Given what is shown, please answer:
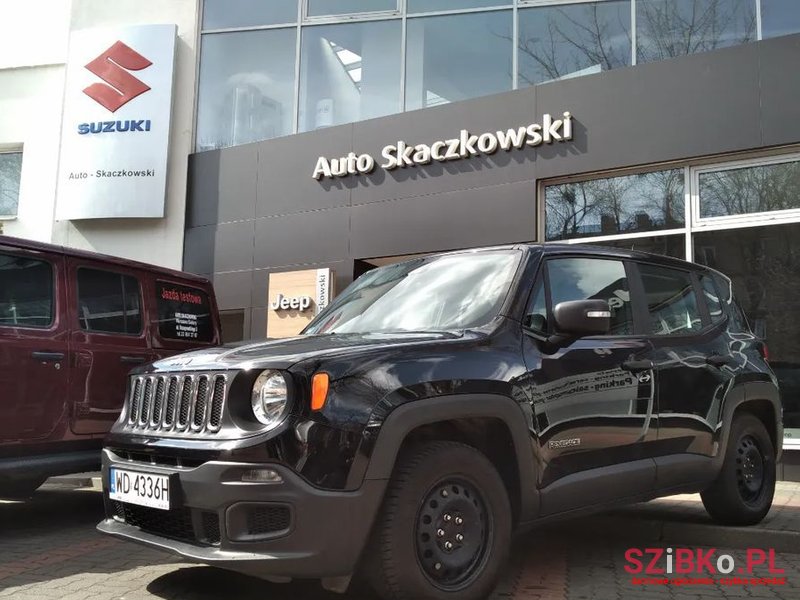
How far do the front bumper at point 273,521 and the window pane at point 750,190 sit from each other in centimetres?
736

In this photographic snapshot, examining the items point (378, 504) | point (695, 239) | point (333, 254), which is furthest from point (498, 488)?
point (333, 254)

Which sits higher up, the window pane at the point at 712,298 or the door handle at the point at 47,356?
the window pane at the point at 712,298

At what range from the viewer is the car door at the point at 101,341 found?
550 centimetres

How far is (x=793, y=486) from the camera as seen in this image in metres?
7.64

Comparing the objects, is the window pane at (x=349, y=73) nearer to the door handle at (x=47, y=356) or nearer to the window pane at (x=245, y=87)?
the window pane at (x=245, y=87)

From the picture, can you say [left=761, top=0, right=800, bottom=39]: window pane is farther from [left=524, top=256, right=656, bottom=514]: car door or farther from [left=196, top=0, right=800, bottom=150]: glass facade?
[left=524, top=256, right=656, bottom=514]: car door

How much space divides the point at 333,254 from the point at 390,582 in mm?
8904

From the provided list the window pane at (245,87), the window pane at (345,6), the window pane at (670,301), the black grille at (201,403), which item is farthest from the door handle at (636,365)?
the window pane at (245,87)

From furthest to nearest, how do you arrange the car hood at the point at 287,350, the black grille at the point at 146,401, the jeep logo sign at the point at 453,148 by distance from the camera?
1. the jeep logo sign at the point at 453,148
2. the black grille at the point at 146,401
3. the car hood at the point at 287,350

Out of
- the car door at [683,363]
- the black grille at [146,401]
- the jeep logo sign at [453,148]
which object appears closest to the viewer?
the black grille at [146,401]

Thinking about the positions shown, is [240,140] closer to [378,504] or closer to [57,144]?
[57,144]

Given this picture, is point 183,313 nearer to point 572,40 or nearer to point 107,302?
point 107,302

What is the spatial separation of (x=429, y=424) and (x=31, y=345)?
10.9 feet

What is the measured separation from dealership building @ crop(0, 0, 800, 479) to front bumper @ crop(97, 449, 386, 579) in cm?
Answer: 689
